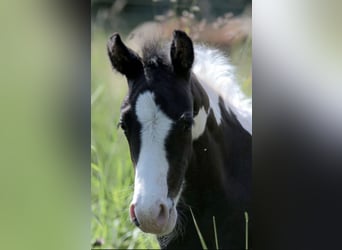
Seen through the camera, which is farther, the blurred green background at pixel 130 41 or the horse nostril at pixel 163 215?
the blurred green background at pixel 130 41

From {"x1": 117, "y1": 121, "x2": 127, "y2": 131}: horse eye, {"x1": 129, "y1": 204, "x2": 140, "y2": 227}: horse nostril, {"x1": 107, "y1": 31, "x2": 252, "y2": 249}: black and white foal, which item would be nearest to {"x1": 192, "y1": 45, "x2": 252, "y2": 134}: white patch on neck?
{"x1": 107, "y1": 31, "x2": 252, "y2": 249}: black and white foal

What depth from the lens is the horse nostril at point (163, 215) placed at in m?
1.47

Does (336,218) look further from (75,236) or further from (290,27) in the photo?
(75,236)

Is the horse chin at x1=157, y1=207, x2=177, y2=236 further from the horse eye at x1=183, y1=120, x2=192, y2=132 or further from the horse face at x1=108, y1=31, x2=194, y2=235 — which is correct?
the horse eye at x1=183, y1=120, x2=192, y2=132

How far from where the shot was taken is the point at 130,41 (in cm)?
161

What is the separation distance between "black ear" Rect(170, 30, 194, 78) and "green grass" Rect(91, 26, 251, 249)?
0.53 ft

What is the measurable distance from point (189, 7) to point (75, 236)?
2.65ft

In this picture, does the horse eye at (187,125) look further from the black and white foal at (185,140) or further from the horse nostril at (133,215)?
the horse nostril at (133,215)

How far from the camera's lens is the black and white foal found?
4.84 ft

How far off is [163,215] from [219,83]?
17.3 inches

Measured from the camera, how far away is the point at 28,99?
1615 mm

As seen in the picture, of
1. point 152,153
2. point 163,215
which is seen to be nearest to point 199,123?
point 152,153

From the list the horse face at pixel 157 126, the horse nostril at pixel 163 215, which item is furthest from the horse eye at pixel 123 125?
the horse nostril at pixel 163 215

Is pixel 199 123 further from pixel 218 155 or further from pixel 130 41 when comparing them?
pixel 130 41
